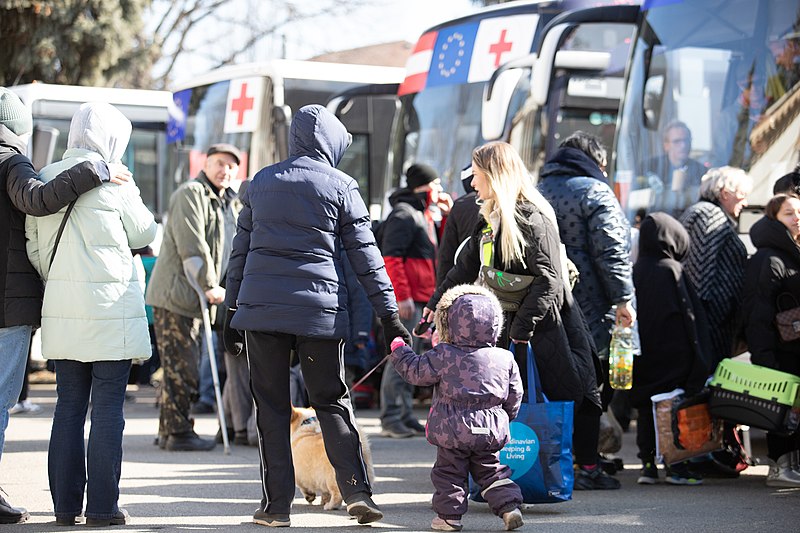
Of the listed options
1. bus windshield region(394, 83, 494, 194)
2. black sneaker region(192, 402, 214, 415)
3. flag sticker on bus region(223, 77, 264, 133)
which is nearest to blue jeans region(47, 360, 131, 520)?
black sneaker region(192, 402, 214, 415)

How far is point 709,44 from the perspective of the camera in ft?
30.8

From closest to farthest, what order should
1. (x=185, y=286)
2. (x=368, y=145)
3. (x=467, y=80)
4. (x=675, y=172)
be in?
(x=185, y=286), (x=675, y=172), (x=467, y=80), (x=368, y=145)

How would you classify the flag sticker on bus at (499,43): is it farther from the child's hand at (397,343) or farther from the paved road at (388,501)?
the child's hand at (397,343)

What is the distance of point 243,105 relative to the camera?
1662 centimetres

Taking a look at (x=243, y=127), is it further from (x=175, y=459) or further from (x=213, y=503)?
(x=213, y=503)

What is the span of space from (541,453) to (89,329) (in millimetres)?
2278

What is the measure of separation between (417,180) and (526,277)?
3602 mm

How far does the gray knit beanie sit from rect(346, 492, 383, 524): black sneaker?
238 centimetres

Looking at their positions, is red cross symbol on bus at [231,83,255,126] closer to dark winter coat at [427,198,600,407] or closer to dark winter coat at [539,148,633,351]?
dark winter coat at [539,148,633,351]

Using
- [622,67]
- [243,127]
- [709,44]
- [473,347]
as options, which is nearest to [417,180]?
[709,44]

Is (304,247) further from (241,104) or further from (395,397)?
(241,104)

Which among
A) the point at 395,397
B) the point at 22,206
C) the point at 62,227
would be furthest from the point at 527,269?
Result: the point at 395,397

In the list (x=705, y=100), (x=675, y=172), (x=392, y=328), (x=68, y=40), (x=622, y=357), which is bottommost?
(x=622, y=357)

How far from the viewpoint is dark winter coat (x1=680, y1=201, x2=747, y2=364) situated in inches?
310
